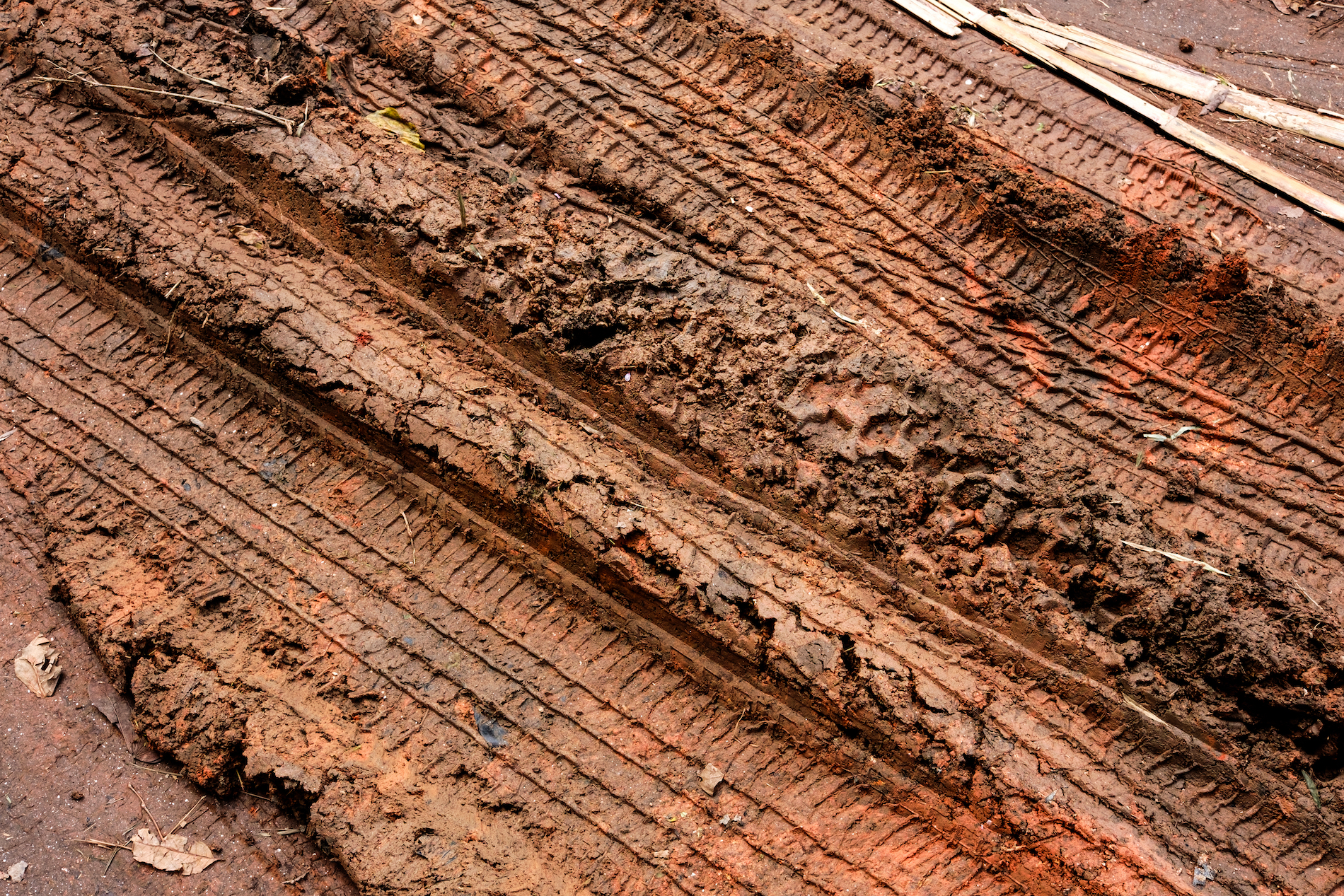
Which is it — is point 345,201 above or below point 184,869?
above

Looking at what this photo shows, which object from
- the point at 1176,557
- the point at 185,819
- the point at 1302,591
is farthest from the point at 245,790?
the point at 1302,591

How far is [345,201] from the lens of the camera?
4.45 m

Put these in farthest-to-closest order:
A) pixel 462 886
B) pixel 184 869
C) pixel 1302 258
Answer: pixel 1302 258 < pixel 184 869 < pixel 462 886

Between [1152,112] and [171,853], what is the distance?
663 cm

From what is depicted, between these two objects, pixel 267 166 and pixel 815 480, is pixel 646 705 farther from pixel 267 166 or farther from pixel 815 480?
pixel 267 166

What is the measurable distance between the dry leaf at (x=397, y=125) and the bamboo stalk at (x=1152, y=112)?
3547 mm

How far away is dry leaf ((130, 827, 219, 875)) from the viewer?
3.74 meters

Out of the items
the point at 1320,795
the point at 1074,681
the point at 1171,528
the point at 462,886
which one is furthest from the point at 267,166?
the point at 1320,795

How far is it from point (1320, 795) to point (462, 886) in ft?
11.1

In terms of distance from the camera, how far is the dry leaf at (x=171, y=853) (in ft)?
12.3

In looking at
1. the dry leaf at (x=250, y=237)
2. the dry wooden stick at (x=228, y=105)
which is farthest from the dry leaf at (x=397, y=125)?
the dry leaf at (x=250, y=237)

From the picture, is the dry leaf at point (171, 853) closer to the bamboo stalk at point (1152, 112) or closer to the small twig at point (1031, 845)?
the small twig at point (1031, 845)

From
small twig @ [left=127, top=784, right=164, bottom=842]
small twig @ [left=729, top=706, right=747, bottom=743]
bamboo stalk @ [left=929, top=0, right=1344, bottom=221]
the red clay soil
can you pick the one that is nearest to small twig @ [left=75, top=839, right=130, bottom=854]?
the red clay soil

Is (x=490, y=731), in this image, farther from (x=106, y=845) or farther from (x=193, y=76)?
(x=193, y=76)
